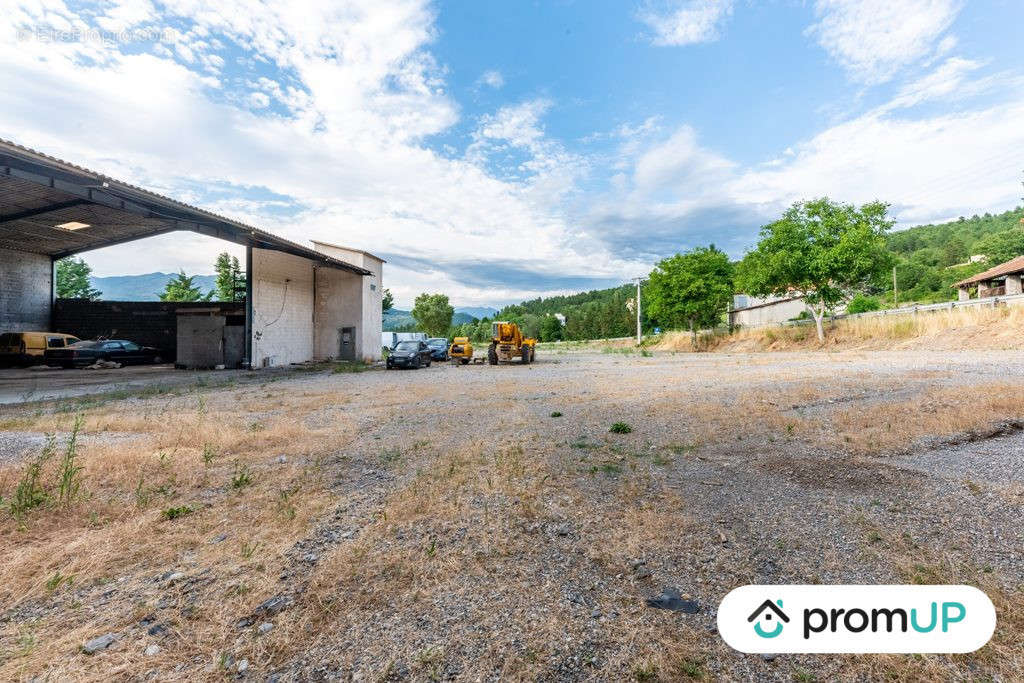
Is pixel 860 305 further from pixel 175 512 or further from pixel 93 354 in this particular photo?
pixel 93 354

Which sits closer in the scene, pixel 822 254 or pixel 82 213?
pixel 82 213

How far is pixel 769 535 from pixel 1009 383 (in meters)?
9.15

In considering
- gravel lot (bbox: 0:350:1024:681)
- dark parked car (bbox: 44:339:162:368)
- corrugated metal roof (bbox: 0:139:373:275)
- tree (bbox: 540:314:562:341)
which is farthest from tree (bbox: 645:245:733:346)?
tree (bbox: 540:314:562:341)

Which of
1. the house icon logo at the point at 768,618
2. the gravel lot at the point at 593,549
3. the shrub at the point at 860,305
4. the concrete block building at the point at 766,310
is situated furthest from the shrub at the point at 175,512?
the shrub at the point at 860,305

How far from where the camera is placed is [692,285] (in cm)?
3647

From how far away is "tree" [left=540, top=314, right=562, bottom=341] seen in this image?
329 ft

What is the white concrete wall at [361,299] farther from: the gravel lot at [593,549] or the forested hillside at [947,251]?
the forested hillside at [947,251]

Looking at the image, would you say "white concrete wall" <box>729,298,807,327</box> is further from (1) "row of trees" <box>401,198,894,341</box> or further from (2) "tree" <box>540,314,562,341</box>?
(2) "tree" <box>540,314,562,341</box>

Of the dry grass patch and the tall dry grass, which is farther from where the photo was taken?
the tall dry grass

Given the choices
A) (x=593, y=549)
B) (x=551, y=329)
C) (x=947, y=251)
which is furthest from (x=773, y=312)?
(x=551, y=329)

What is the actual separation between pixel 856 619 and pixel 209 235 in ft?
67.7

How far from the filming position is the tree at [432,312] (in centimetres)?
6278

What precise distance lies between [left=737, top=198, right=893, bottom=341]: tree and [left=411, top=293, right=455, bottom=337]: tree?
136 feet

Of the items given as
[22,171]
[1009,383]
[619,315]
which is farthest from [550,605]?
[619,315]
